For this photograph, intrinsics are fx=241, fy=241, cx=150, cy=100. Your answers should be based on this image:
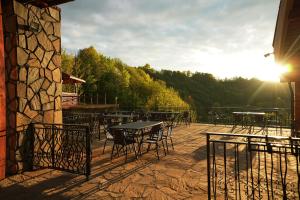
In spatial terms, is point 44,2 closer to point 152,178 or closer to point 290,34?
point 152,178

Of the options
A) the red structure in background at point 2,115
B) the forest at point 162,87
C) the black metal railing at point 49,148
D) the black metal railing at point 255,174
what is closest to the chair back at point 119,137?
the black metal railing at point 49,148

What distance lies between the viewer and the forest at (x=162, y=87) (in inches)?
959

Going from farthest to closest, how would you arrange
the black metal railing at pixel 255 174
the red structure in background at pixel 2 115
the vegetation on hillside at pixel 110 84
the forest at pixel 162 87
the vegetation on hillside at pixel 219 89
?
the vegetation on hillside at pixel 219 89
the vegetation on hillside at pixel 110 84
the forest at pixel 162 87
the red structure in background at pixel 2 115
the black metal railing at pixel 255 174

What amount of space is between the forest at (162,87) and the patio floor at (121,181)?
9051 millimetres

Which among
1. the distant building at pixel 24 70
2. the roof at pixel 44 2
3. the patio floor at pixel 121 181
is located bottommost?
the patio floor at pixel 121 181

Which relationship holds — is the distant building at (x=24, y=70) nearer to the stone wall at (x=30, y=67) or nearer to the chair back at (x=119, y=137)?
the stone wall at (x=30, y=67)

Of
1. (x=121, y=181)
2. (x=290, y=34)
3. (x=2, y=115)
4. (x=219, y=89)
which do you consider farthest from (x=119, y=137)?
(x=219, y=89)

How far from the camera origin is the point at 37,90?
527 centimetres

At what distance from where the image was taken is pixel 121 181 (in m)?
4.28

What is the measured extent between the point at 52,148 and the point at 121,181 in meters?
1.87

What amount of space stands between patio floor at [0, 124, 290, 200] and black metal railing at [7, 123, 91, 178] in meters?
0.20

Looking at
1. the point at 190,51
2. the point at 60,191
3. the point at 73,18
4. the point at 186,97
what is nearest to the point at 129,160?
the point at 60,191

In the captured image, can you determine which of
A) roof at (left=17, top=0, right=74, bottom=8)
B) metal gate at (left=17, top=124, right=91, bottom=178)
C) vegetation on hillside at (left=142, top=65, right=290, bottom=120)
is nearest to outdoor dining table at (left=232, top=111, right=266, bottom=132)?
metal gate at (left=17, top=124, right=91, bottom=178)

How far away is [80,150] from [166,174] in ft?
5.74
